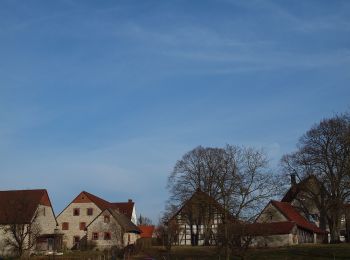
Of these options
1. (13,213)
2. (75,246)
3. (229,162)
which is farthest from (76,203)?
(229,162)

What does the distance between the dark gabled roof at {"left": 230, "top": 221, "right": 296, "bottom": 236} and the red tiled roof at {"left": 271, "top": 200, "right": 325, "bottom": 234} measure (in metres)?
2.11

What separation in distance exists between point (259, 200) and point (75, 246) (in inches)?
1141

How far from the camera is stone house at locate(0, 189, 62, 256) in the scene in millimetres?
59872

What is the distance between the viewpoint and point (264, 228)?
58.8 metres

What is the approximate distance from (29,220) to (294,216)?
34.7 meters

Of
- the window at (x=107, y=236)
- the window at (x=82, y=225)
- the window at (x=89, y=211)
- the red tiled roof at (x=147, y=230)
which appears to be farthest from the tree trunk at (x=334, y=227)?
the red tiled roof at (x=147, y=230)

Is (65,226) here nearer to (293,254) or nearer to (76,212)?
(76,212)

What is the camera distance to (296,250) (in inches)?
2152

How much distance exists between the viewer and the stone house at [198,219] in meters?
69.6

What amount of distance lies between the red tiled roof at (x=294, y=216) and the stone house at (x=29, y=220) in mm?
29199

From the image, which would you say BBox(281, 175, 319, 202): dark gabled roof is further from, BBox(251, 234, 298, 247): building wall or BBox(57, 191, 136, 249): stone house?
BBox(57, 191, 136, 249): stone house

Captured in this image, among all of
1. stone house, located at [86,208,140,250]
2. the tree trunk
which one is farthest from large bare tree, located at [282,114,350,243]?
stone house, located at [86,208,140,250]

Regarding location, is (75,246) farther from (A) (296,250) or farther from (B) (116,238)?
(A) (296,250)

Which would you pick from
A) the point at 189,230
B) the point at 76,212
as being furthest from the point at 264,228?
the point at 76,212
